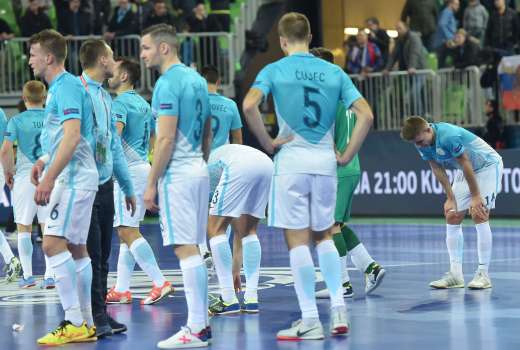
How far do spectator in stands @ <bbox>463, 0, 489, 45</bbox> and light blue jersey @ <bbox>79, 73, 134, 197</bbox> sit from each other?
52.2 feet

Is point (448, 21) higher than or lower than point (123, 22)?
lower

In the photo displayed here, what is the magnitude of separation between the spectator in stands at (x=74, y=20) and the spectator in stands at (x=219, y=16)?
274cm

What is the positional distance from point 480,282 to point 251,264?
2.78 meters

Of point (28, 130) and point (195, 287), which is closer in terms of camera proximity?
point (195, 287)

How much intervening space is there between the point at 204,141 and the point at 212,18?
16.9 meters

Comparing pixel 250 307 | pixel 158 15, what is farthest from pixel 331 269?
pixel 158 15

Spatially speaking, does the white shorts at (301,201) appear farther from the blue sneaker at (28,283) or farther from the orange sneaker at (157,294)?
the blue sneaker at (28,283)

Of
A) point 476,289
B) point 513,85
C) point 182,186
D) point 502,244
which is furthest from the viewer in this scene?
point 513,85

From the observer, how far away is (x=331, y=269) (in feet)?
29.7

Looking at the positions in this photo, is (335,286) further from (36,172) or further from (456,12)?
(456,12)

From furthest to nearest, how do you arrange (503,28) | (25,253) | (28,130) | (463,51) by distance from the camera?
1. (463,51)
2. (503,28)
3. (25,253)
4. (28,130)

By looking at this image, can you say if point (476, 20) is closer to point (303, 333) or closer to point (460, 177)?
point (460, 177)

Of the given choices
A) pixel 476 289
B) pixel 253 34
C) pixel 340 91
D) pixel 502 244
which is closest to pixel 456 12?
pixel 253 34

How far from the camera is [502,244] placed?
17094mm
